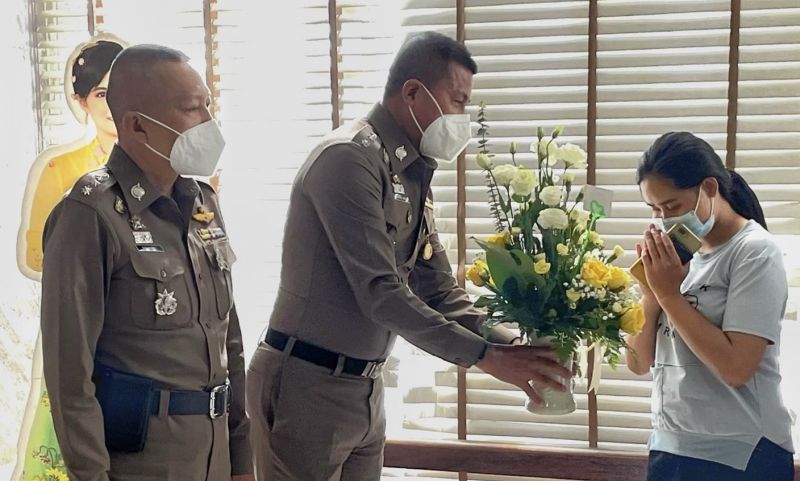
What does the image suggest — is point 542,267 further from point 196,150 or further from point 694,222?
point 196,150

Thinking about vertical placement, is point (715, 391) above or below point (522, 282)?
below

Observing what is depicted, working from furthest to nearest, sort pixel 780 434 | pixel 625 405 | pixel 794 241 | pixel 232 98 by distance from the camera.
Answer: pixel 232 98 → pixel 625 405 → pixel 794 241 → pixel 780 434

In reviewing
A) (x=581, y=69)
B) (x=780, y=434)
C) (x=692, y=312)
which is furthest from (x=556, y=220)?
(x=581, y=69)

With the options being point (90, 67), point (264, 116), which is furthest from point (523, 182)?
point (90, 67)

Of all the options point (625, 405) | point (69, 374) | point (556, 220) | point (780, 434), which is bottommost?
point (625, 405)

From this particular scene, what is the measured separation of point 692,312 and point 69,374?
4.66 ft

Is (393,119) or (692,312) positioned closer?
(692,312)

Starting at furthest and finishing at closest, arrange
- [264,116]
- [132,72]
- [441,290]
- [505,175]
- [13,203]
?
[13,203]
[264,116]
[441,290]
[505,175]
[132,72]

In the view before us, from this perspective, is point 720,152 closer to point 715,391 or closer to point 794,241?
point 794,241

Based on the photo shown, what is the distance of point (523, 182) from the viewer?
1.88m

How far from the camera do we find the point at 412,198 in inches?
87.9

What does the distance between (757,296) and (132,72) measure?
5.01 feet

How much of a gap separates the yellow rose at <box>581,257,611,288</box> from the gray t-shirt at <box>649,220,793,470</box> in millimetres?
376

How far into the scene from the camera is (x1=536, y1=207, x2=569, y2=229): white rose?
188cm
